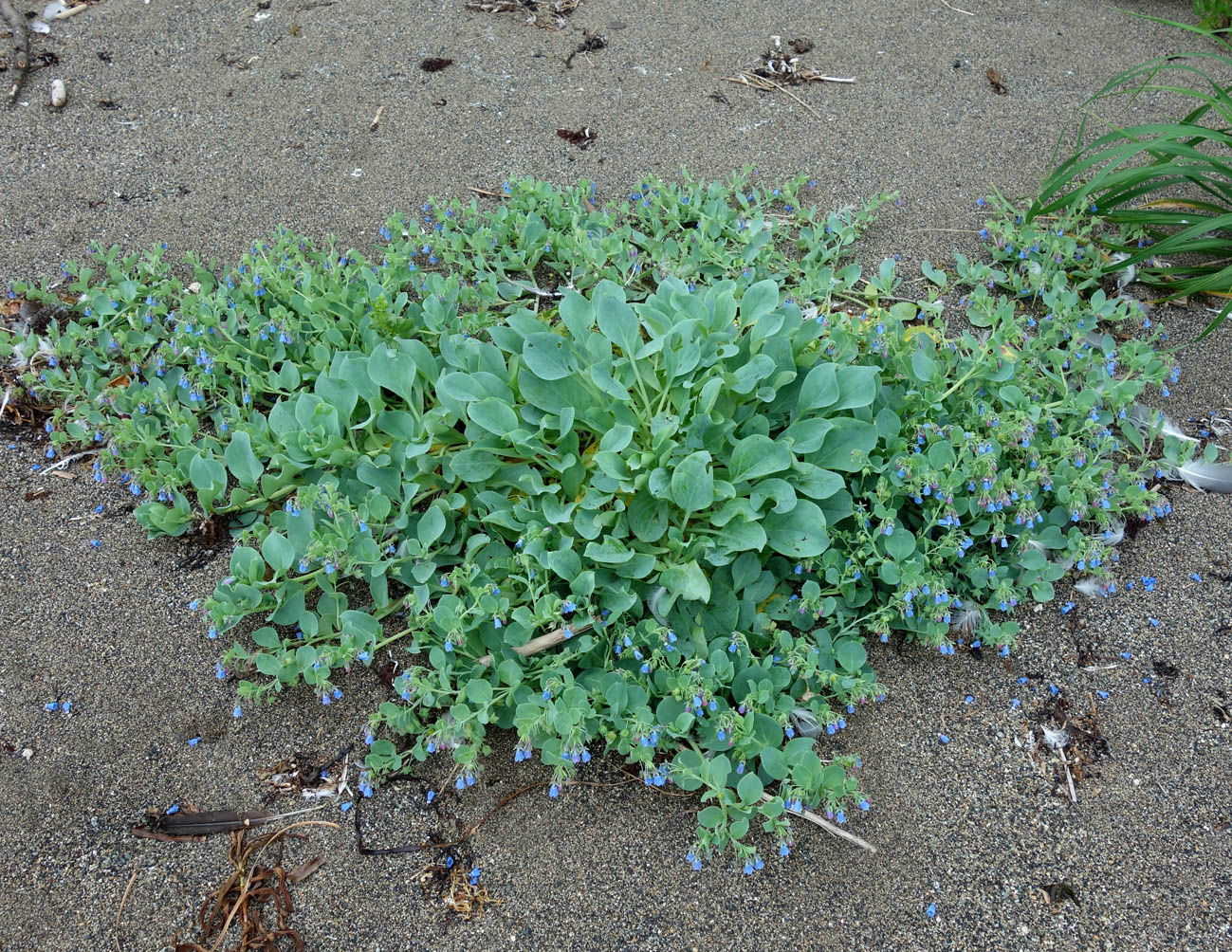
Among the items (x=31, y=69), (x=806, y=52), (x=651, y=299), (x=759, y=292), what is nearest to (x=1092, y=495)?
(x=759, y=292)

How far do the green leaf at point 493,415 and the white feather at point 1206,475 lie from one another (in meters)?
1.94

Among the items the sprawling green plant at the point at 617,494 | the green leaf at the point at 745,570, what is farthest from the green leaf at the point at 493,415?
the green leaf at the point at 745,570

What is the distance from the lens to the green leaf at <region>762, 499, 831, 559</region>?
2.08m

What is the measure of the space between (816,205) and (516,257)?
4.04ft

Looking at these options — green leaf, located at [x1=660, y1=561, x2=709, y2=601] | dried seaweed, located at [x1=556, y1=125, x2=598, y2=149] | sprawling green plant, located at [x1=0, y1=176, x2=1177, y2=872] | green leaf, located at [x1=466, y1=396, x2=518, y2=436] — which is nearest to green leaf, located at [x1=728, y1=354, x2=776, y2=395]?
sprawling green plant, located at [x1=0, y1=176, x2=1177, y2=872]

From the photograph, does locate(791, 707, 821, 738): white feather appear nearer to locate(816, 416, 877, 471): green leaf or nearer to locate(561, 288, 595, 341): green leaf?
locate(816, 416, 877, 471): green leaf

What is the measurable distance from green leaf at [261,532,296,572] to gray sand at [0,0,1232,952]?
1.04 feet

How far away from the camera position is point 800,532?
6.91 feet

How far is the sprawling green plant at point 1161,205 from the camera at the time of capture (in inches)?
116

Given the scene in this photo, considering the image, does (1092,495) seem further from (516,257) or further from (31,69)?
(31,69)

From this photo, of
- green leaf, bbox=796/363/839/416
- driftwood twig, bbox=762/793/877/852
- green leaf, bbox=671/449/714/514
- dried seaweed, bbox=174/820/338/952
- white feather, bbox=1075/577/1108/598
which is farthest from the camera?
white feather, bbox=1075/577/1108/598

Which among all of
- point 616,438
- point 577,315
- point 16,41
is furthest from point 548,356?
point 16,41

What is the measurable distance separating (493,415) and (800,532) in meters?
0.80

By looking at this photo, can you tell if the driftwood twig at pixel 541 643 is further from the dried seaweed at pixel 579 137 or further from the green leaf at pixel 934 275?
the dried seaweed at pixel 579 137
